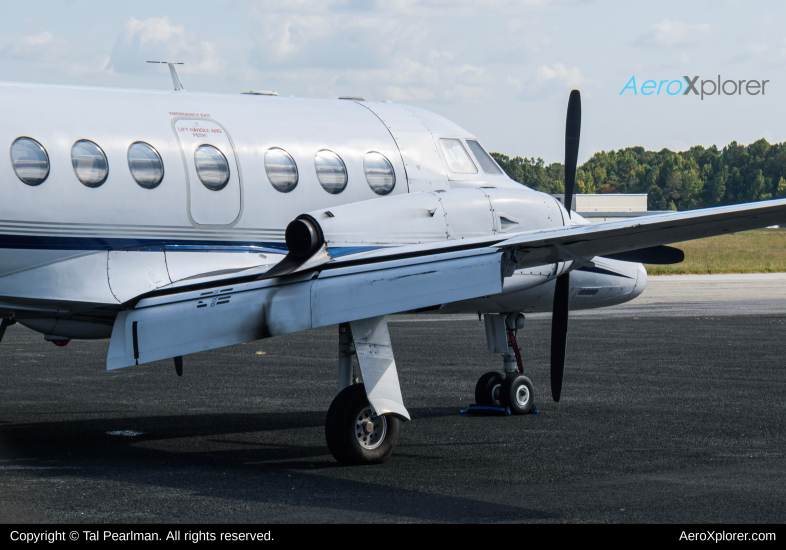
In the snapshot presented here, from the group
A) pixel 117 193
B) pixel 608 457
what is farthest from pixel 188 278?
pixel 608 457

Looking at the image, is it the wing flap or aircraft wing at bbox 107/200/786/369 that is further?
the wing flap

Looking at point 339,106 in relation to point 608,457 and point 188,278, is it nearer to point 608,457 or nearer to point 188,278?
point 188,278

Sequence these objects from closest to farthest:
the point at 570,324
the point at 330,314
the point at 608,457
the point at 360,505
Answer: the point at 360,505 → the point at 330,314 → the point at 608,457 → the point at 570,324

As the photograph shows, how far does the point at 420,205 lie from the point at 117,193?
3.11 metres

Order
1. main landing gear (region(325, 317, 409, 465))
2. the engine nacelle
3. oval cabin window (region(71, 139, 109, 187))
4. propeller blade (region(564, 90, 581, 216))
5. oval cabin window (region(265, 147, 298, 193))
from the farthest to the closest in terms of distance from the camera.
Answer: propeller blade (region(564, 90, 581, 216)) < oval cabin window (region(265, 147, 298, 193)) < oval cabin window (region(71, 139, 109, 187)) < the engine nacelle < main landing gear (region(325, 317, 409, 465))

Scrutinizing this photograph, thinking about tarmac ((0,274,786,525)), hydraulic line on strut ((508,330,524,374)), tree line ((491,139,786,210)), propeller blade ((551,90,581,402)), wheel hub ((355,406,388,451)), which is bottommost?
tarmac ((0,274,786,525))

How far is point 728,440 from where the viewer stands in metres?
10.5

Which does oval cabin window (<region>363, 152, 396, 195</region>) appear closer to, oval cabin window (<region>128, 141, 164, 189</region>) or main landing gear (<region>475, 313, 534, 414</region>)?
main landing gear (<region>475, 313, 534, 414</region>)

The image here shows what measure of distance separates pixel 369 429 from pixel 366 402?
32 cm

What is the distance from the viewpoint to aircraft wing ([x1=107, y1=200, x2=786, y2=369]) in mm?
7801

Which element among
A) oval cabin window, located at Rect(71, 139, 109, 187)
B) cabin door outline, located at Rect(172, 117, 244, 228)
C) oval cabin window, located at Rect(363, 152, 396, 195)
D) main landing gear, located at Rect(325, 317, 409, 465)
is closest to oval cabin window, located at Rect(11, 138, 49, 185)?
oval cabin window, located at Rect(71, 139, 109, 187)

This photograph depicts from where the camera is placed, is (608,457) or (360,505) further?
(608,457)

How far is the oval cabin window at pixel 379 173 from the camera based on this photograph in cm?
1155

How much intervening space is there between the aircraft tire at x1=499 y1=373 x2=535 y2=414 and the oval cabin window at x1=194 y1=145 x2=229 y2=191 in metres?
4.60
